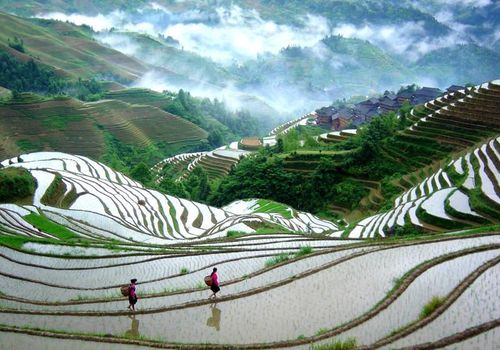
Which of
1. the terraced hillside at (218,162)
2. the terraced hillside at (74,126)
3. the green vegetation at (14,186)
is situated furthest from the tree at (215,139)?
the green vegetation at (14,186)

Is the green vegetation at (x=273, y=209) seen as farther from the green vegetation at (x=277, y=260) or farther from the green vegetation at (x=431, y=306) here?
the green vegetation at (x=431, y=306)

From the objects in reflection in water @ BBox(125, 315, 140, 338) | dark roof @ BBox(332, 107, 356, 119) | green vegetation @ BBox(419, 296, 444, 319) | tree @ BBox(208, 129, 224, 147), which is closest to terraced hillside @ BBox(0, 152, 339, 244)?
reflection in water @ BBox(125, 315, 140, 338)

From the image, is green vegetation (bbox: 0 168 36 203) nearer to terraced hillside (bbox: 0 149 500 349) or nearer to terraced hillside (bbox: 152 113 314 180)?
terraced hillside (bbox: 0 149 500 349)

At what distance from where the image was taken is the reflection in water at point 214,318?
7309 mm

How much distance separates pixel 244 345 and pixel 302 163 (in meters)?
29.5

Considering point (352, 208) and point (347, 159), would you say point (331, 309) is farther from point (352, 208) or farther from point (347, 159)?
point (347, 159)

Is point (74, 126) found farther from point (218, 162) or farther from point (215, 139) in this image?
point (215, 139)

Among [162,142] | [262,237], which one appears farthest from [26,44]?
[262,237]

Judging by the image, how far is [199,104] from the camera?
107 meters

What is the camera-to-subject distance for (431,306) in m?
6.62

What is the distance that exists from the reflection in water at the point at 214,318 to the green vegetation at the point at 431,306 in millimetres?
3451

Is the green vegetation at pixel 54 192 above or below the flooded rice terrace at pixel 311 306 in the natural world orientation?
below

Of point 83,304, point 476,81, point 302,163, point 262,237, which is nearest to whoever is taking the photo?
point 83,304

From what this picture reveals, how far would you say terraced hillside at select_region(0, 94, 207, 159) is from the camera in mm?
56647
